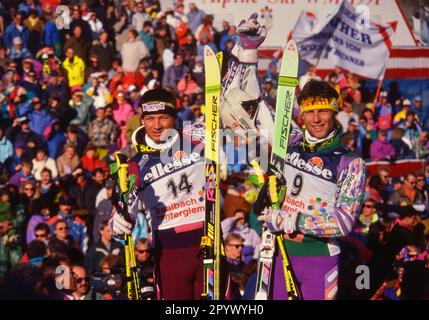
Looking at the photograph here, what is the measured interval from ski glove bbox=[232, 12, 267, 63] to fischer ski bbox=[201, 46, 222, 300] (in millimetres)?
397

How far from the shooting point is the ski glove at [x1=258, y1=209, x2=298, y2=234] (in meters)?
9.70

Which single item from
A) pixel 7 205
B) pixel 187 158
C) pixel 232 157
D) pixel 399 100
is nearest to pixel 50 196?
pixel 7 205

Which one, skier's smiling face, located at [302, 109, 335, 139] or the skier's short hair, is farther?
the skier's short hair

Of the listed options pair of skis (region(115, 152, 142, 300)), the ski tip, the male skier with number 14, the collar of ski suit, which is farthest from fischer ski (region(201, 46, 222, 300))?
the collar of ski suit

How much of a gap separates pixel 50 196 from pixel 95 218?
1.05m

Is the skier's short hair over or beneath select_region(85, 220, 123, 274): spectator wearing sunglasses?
over

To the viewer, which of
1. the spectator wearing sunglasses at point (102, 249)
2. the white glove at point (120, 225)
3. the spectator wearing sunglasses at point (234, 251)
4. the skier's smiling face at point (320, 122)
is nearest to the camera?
the skier's smiling face at point (320, 122)

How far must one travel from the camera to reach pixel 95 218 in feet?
47.8

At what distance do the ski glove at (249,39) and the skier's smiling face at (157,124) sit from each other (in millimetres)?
1007

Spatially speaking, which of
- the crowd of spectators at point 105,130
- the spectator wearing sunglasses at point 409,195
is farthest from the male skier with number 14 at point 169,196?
the spectator wearing sunglasses at point 409,195

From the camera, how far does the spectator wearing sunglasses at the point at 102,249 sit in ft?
43.6

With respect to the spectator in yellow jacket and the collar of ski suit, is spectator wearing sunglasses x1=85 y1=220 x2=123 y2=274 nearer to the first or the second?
the collar of ski suit

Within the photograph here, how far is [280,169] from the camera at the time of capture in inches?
397

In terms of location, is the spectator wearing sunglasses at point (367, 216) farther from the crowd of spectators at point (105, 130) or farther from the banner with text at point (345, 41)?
the banner with text at point (345, 41)
